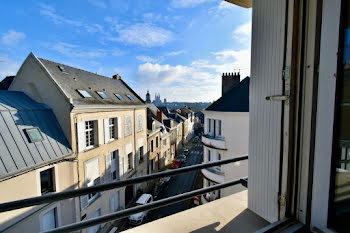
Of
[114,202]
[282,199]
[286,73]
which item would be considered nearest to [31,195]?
[114,202]

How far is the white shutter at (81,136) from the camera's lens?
8719 millimetres

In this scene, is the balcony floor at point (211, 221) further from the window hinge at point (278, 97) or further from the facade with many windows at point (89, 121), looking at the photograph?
the facade with many windows at point (89, 121)

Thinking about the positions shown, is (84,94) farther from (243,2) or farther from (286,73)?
(286,73)

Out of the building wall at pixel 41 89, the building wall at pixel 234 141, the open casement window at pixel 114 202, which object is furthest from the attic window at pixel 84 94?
the building wall at pixel 234 141

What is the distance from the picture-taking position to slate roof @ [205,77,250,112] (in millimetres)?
9552

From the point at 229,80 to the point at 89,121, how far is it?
9.79m

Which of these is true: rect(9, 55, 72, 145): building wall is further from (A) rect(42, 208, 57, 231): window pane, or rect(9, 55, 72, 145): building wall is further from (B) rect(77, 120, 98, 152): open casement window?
(A) rect(42, 208, 57, 231): window pane

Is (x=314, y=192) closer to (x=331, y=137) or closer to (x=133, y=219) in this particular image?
(x=331, y=137)

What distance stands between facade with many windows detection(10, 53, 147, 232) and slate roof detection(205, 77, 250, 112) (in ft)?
20.3

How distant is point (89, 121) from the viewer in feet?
31.3

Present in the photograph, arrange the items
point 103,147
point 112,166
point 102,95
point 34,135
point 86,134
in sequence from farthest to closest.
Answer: point 102,95 → point 112,166 → point 103,147 → point 86,134 → point 34,135

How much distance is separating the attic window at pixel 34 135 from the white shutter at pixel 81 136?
150 cm

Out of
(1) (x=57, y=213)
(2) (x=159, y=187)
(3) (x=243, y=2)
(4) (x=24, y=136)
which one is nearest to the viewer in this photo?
(3) (x=243, y=2)

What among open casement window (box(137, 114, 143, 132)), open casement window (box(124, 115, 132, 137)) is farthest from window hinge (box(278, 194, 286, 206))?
open casement window (box(137, 114, 143, 132))
